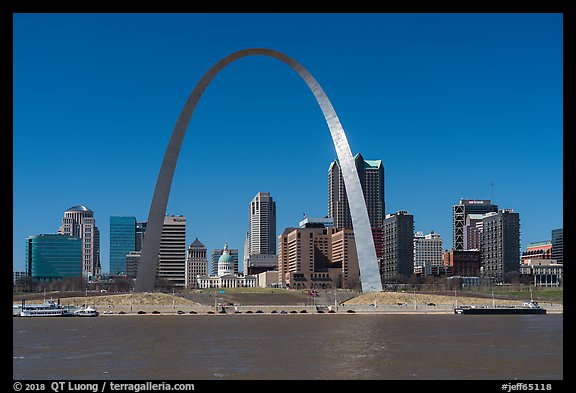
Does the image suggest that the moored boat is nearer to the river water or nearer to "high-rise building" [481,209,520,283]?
the river water

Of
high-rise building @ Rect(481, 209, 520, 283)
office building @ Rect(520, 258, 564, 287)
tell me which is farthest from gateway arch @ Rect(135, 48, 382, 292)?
high-rise building @ Rect(481, 209, 520, 283)

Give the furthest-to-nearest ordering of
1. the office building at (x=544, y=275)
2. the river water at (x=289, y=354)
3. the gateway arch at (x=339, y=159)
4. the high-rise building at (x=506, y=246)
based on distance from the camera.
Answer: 1. the high-rise building at (x=506, y=246)
2. the office building at (x=544, y=275)
3. the gateway arch at (x=339, y=159)
4. the river water at (x=289, y=354)

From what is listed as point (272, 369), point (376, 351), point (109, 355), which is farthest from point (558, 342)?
point (109, 355)

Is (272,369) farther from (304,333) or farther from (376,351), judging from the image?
(304,333)

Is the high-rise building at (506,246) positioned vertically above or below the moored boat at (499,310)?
above

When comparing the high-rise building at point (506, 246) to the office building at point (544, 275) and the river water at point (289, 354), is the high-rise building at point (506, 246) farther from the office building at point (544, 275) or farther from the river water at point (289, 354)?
the river water at point (289, 354)

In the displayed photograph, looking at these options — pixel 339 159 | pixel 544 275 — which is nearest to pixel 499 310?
pixel 339 159

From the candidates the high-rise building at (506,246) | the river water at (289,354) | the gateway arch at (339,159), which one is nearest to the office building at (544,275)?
the high-rise building at (506,246)
